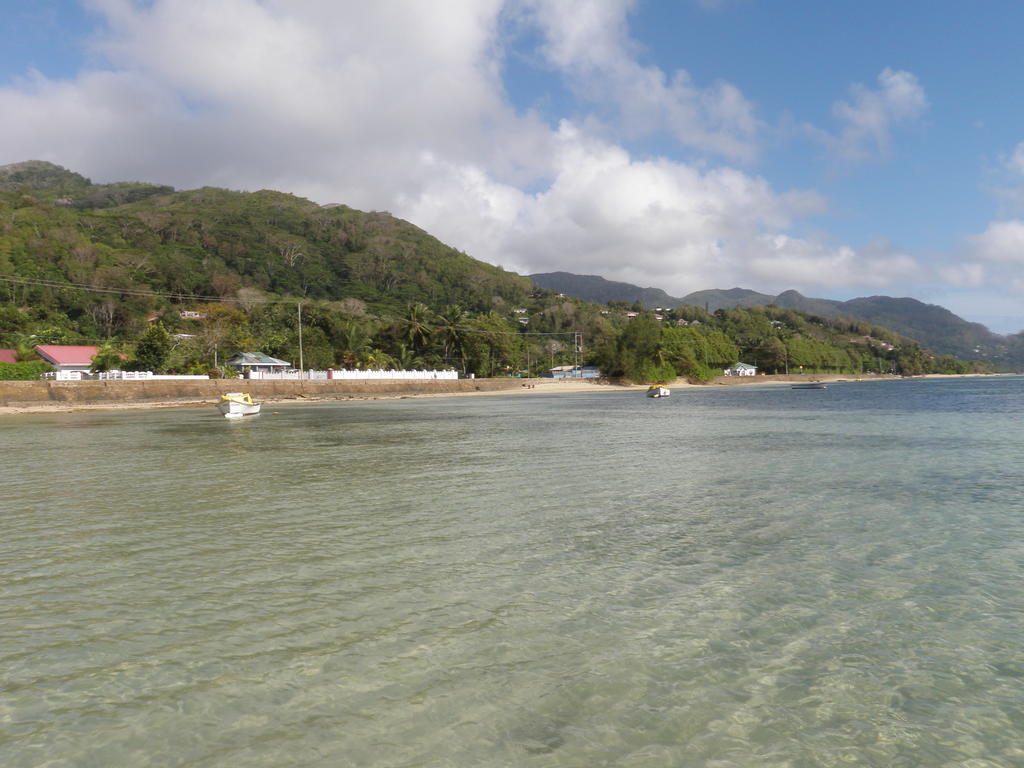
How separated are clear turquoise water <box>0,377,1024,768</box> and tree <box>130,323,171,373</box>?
204 ft

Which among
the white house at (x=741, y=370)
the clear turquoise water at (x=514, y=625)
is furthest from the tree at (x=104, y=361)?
the white house at (x=741, y=370)

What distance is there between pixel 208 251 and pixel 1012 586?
200 metres

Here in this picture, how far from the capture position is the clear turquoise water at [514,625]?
14.8ft

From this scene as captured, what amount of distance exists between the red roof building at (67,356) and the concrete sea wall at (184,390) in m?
14.8

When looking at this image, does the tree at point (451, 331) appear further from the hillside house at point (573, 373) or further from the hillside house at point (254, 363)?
the hillside house at point (573, 373)

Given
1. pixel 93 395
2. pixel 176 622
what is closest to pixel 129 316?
pixel 93 395

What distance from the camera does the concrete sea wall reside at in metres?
54.9

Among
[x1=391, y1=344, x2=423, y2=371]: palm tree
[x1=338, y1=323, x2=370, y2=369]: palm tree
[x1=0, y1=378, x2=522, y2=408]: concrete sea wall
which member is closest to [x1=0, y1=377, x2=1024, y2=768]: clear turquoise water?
[x1=0, y1=378, x2=522, y2=408]: concrete sea wall

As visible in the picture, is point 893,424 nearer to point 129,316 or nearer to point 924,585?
point 924,585

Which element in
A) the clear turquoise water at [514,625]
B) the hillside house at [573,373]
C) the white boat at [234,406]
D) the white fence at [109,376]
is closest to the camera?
the clear turquoise water at [514,625]

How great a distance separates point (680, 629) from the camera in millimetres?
6402

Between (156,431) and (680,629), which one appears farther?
(156,431)

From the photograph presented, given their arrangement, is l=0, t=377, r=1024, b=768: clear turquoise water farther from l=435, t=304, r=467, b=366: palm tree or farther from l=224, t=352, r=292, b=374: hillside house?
l=435, t=304, r=467, b=366: palm tree

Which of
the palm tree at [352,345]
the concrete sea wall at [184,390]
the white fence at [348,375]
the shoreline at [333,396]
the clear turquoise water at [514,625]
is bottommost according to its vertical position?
the clear turquoise water at [514,625]
